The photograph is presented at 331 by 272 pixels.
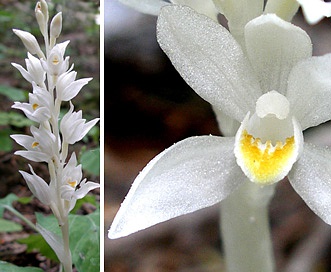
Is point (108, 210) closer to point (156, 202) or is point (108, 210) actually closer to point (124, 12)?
point (124, 12)

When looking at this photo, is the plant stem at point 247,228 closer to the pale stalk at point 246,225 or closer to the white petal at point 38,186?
the pale stalk at point 246,225

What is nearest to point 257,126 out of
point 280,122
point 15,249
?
point 280,122

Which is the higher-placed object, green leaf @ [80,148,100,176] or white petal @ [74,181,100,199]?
white petal @ [74,181,100,199]

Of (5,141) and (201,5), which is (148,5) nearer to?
(201,5)

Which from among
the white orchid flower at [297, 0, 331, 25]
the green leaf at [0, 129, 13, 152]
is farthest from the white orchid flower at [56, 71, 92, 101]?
the green leaf at [0, 129, 13, 152]

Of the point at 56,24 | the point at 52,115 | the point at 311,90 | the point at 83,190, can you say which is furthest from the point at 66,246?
the point at 311,90

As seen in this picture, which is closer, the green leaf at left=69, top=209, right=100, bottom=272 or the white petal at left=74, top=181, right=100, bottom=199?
the white petal at left=74, top=181, right=100, bottom=199

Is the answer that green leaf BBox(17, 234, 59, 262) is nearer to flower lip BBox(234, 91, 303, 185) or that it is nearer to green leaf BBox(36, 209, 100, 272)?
green leaf BBox(36, 209, 100, 272)

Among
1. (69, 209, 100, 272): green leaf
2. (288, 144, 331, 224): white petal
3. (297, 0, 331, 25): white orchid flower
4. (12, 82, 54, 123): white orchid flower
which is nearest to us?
(297, 0, 331, 25): white orchid flower
